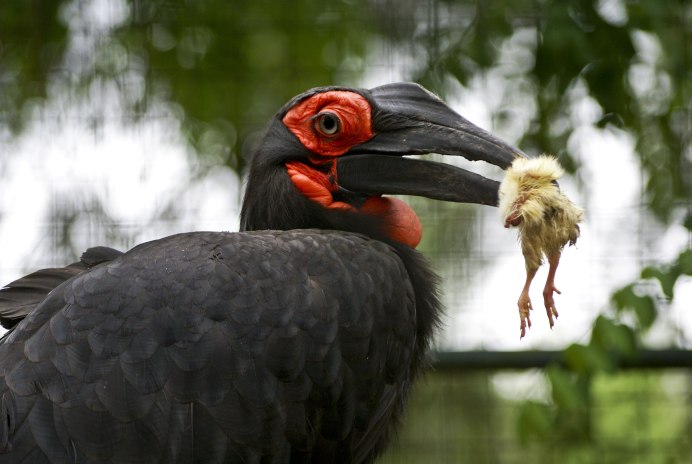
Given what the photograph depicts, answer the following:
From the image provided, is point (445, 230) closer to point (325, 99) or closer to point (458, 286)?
point (458, 286)

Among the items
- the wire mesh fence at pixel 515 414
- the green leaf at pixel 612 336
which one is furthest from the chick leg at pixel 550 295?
the wire mesh fence at pixel 515 414

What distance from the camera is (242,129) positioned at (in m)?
3.97

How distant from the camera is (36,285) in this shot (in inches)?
94.0

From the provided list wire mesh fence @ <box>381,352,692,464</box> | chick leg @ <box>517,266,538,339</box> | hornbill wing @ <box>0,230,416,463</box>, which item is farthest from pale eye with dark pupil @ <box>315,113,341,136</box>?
wire mesh fence @ <box>381,352,692,464</box>

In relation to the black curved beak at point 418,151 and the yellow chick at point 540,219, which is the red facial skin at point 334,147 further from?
the yellow chick at point 540,219

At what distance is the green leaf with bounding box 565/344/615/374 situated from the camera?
2709 mm

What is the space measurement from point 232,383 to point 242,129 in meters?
2.03

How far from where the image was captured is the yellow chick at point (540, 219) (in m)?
2.12

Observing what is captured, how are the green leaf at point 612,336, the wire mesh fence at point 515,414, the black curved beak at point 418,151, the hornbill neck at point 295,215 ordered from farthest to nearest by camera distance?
the wire mesh fence at point 515,414, the green leaf at point 612,336, the hornbill neck at point 295,215, the black curved beak at point 418,151

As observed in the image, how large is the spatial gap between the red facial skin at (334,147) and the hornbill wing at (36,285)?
45 centimetres

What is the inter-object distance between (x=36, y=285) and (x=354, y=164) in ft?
2.40

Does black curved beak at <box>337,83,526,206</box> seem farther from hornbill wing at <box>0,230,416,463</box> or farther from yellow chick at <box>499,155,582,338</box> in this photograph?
hornbill wing at <box>0,230,416,463</box>

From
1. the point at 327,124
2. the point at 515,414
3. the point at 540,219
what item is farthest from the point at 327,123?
the point at 515,414

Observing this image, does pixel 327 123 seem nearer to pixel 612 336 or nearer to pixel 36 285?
pixel 36 285
